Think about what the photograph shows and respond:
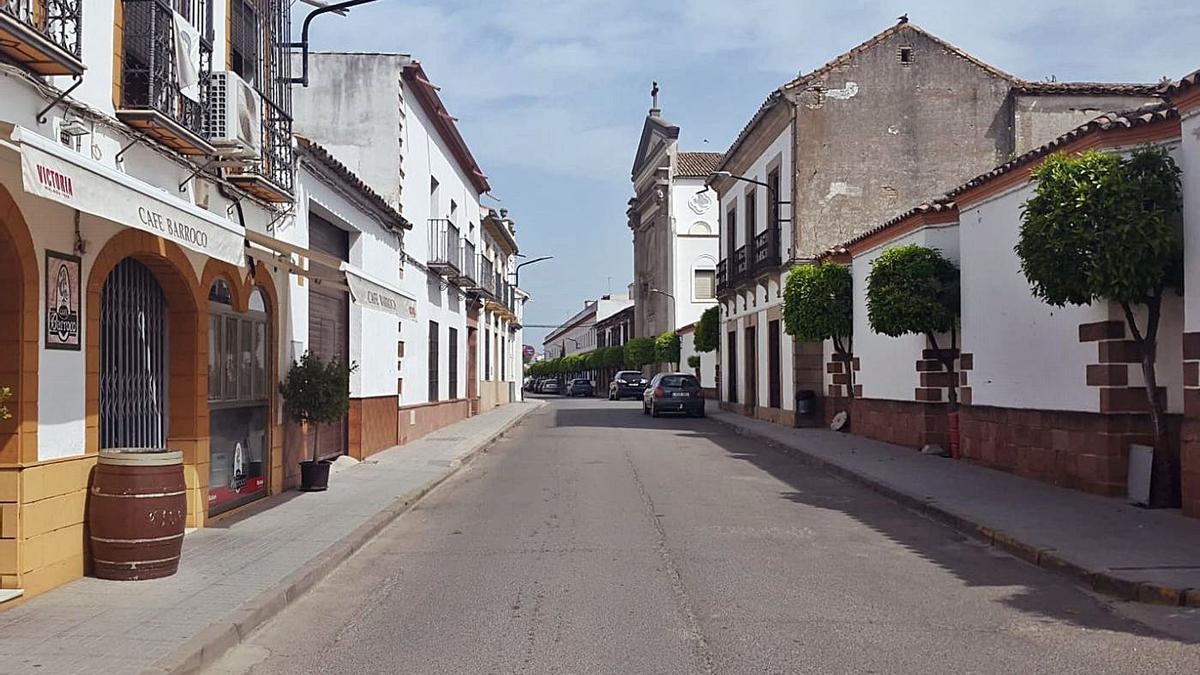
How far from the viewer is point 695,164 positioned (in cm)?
6191

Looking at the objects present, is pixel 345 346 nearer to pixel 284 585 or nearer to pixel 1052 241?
pixel 284 585

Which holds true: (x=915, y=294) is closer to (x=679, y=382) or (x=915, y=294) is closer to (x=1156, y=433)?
(x=1156, y=433)

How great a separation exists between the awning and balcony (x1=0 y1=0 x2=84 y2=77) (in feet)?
2.04

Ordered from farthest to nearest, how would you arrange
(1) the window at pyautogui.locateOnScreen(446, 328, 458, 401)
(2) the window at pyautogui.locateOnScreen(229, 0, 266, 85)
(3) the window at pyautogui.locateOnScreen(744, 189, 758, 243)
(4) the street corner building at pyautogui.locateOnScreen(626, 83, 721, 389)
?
(4) the street corner building at pyautogui.locateOnScreen(626, 83, 721, 389), (3) the window at pyautogui.locateOnScreen(744, 189, 758, 243), (1) the window at pyautogui.locateOnScreen(446, 328, 458, 401), (2) the window at pyautogui.locateOnScreen(229, 0, 266, 85)

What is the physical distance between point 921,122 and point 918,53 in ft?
5.54

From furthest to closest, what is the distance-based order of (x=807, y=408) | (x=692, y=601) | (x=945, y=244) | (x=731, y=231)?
(x=731, y=231) → (x=807, y=408) → (x=945, y=244) → (x=692, y=601)

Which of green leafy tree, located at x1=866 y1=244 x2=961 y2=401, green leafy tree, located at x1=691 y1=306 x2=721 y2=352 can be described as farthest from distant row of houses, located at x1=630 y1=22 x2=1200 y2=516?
green leafy tree, located at x1=691 y1=306 x2=721 y2=352

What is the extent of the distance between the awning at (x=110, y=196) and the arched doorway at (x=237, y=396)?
7.90 feet

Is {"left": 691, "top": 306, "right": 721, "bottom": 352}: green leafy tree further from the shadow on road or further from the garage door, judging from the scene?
the garage door

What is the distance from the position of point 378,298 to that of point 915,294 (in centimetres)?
883

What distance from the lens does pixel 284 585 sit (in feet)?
24.9

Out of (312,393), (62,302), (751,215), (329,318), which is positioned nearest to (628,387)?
(751,215)

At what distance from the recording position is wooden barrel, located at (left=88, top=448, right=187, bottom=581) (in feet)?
25.0

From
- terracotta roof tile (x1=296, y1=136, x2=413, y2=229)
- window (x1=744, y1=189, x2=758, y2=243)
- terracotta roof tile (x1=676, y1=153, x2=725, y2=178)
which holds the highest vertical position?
terracotta roof tile (x1=676, y1=153, x2=725, y2=178)
